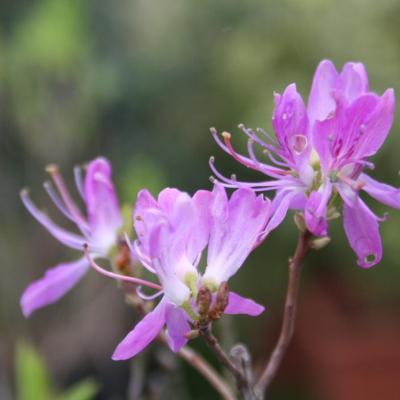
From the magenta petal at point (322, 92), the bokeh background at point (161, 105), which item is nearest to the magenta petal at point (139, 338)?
the magenta petal at point (322, 92)

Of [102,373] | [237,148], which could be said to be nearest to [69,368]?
[102,373]

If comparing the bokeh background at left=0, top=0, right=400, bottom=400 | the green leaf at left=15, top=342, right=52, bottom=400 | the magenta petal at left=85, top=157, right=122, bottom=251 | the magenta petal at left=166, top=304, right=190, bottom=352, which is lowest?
the magenta petal at left=166, top=304, right=190, bottom=352

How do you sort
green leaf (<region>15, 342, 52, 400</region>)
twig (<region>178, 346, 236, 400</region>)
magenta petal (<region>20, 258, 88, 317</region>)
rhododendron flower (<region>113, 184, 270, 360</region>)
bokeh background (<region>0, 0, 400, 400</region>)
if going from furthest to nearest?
bokeh background (<region>0, 0, 400, 400</region>) < green leaf (<region>15, 342, 52, 400</region>) < magenta petal (<region>20, 258, 88, 317</region>) < twig (<region>178, 346, 236, 400</region>) < rhododendron flower (<region>113, 184, 270, 360</region>)

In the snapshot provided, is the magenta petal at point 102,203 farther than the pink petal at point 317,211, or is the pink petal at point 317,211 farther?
the magenta petal at point 102,203

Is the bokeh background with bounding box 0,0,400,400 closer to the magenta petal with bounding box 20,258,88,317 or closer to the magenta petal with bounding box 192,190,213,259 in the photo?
the magenta petal with bounding box 20,258,88,317

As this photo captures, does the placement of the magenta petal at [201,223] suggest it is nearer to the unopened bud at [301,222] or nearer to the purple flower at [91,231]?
the unopened bud at [301,222]

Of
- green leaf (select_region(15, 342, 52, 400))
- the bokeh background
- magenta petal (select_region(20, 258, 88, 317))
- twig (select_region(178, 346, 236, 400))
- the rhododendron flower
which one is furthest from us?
the bokeh background

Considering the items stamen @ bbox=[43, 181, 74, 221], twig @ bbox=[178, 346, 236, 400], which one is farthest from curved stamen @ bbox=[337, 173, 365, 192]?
stamen @ bbox=[43, 181, 74, 221]
